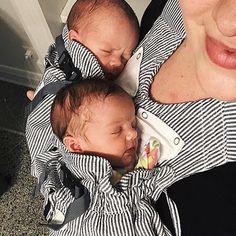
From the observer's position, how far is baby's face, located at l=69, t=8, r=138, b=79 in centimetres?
102

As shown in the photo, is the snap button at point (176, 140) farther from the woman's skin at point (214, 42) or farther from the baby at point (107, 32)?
the baby at point (107, 32)

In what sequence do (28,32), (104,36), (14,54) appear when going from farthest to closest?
(14,54)
(28,32)
(104,36)

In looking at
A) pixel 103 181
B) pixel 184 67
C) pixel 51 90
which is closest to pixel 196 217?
pixel 103 181

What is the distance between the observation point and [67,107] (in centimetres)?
89

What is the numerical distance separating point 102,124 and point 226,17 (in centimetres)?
36

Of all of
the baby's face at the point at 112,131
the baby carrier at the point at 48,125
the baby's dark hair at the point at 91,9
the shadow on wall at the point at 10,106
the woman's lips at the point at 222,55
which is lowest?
the shadow on wall at the point at 10,106

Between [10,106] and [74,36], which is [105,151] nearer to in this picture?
[74,36]

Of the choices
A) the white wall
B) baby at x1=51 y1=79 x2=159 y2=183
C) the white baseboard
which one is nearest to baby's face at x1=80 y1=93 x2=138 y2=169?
baby at x1=51 y1=79 x2=159 y2=183

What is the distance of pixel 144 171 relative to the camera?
2.88ft

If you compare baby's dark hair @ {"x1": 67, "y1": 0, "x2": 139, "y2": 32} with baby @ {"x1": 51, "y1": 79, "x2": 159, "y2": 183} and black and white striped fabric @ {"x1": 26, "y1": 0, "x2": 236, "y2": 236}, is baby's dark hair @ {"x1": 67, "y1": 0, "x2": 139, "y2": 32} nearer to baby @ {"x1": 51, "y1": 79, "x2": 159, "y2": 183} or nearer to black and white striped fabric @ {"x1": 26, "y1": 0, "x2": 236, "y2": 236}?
black and white striped fabric @ {"x1": 26, "y1": 0, "x2": 236, "y2": 236}

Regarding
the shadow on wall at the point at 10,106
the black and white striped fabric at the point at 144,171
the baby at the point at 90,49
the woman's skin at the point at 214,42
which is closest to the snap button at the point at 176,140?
the black and white striped fabric at the point at 144,171

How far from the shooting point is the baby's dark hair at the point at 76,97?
887mm

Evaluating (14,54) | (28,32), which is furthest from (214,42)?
(14,54)

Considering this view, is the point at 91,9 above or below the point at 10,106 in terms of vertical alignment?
above
